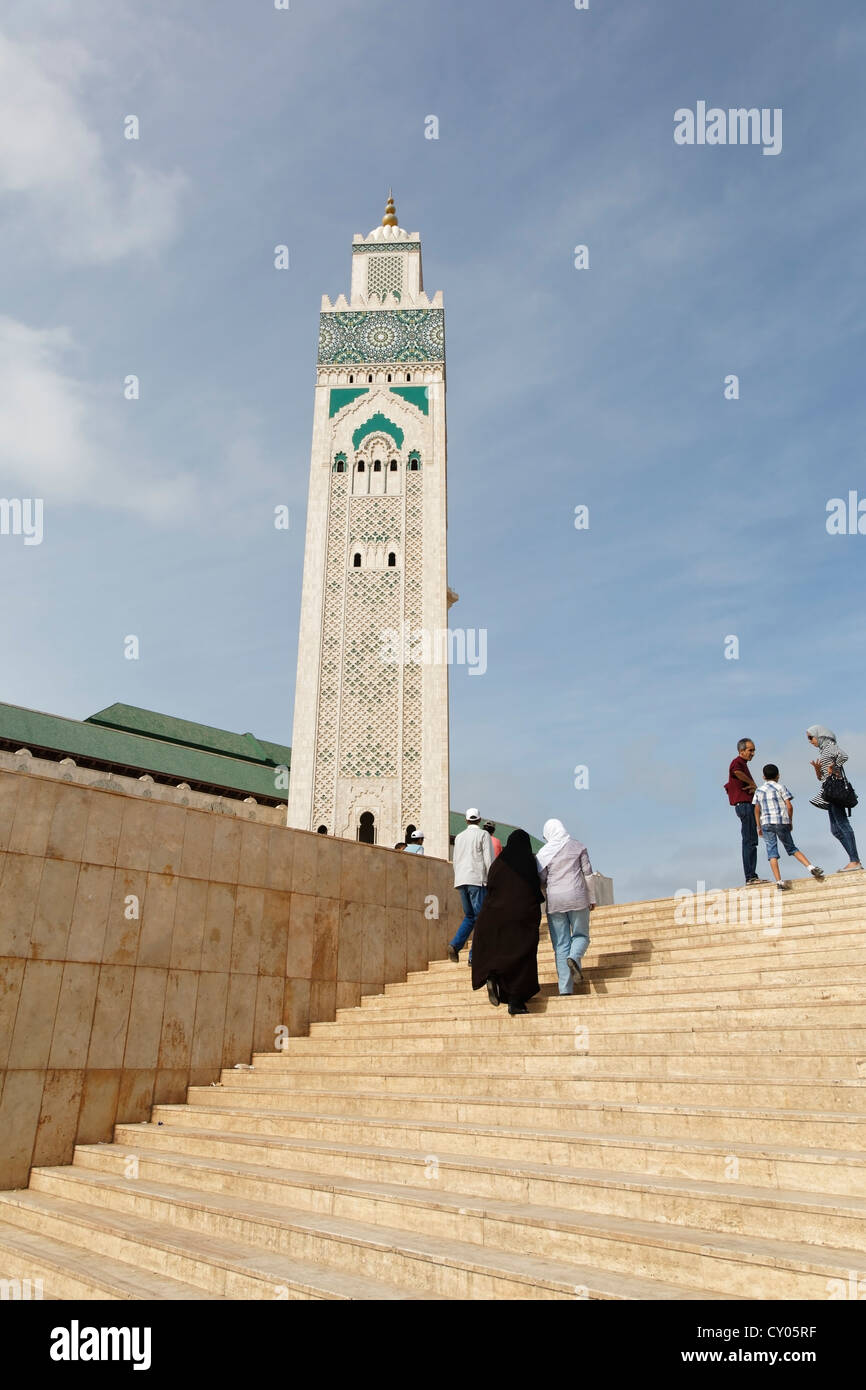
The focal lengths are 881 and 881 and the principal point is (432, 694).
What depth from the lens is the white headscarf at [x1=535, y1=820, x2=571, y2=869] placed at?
5910 mm

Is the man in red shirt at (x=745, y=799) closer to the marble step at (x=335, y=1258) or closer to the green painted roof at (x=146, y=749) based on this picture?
the marble step at (x=335, y=1258)

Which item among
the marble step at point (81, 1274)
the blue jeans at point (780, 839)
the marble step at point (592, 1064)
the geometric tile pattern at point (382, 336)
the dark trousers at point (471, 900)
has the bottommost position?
the marble step at point (81, 1274)

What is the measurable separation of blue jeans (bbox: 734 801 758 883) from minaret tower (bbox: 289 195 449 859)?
12.9 meters

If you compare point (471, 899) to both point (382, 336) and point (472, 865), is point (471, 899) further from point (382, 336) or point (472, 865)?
point (382, 336)

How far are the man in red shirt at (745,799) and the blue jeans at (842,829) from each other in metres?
0.66

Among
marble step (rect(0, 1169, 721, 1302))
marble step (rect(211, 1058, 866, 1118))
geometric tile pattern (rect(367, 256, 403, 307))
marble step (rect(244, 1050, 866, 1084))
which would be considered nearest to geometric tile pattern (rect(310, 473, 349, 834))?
geometric tile pattern (rect(367, 256, 403, 307))

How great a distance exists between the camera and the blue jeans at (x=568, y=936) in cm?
562

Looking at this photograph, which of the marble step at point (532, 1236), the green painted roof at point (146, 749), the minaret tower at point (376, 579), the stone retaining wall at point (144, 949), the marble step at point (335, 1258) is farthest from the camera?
the green painted roof at point (146, 749)

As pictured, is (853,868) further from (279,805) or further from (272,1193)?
(279,805)

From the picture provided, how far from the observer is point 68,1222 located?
3.90m

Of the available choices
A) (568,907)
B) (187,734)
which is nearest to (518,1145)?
(568,907)

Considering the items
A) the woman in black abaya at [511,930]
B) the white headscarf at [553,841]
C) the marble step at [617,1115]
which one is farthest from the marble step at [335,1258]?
the white headscarf at [553,841]

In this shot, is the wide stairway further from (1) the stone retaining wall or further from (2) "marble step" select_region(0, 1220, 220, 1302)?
(1) the stone retaining wall
